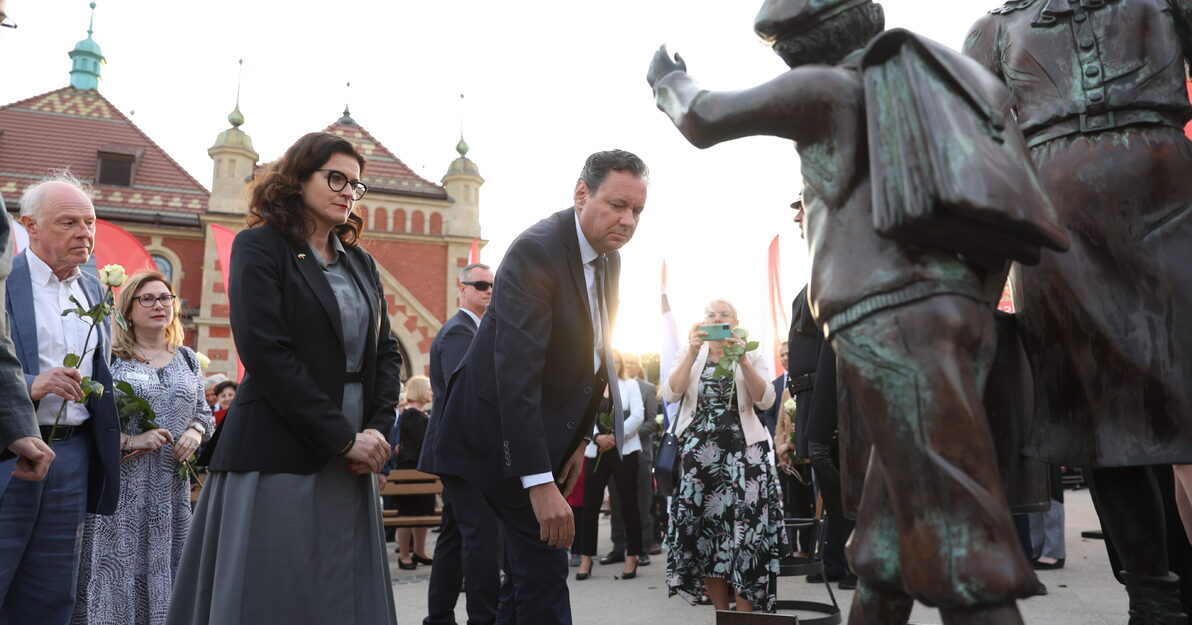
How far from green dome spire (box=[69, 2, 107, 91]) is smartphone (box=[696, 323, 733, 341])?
42430 mm

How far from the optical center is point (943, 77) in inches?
71.2

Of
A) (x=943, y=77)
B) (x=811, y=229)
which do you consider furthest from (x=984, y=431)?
(x=943, y=77)

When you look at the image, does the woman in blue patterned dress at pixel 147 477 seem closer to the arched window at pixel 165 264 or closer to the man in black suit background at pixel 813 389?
the man in black suit background at pixel 813 389

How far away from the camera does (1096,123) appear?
8.12 ft

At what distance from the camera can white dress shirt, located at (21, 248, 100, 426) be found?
3441 millimetres

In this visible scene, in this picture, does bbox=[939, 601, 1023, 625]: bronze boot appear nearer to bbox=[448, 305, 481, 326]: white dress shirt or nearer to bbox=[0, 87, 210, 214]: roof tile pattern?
bbox=[448, 305, 481, 326]: white dress shirt

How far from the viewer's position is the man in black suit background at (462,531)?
12.6 ft

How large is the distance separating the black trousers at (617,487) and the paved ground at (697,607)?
31 cm

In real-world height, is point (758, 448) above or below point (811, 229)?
below

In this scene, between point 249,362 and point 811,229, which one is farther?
point 249,362

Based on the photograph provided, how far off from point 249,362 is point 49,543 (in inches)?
57.0

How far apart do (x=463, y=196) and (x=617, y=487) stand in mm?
19404

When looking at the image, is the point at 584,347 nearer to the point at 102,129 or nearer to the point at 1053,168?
the point at 1053,168

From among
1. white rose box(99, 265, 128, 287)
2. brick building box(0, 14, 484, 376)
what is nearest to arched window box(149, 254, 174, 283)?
brick building box(0, 14, 484, 376)
